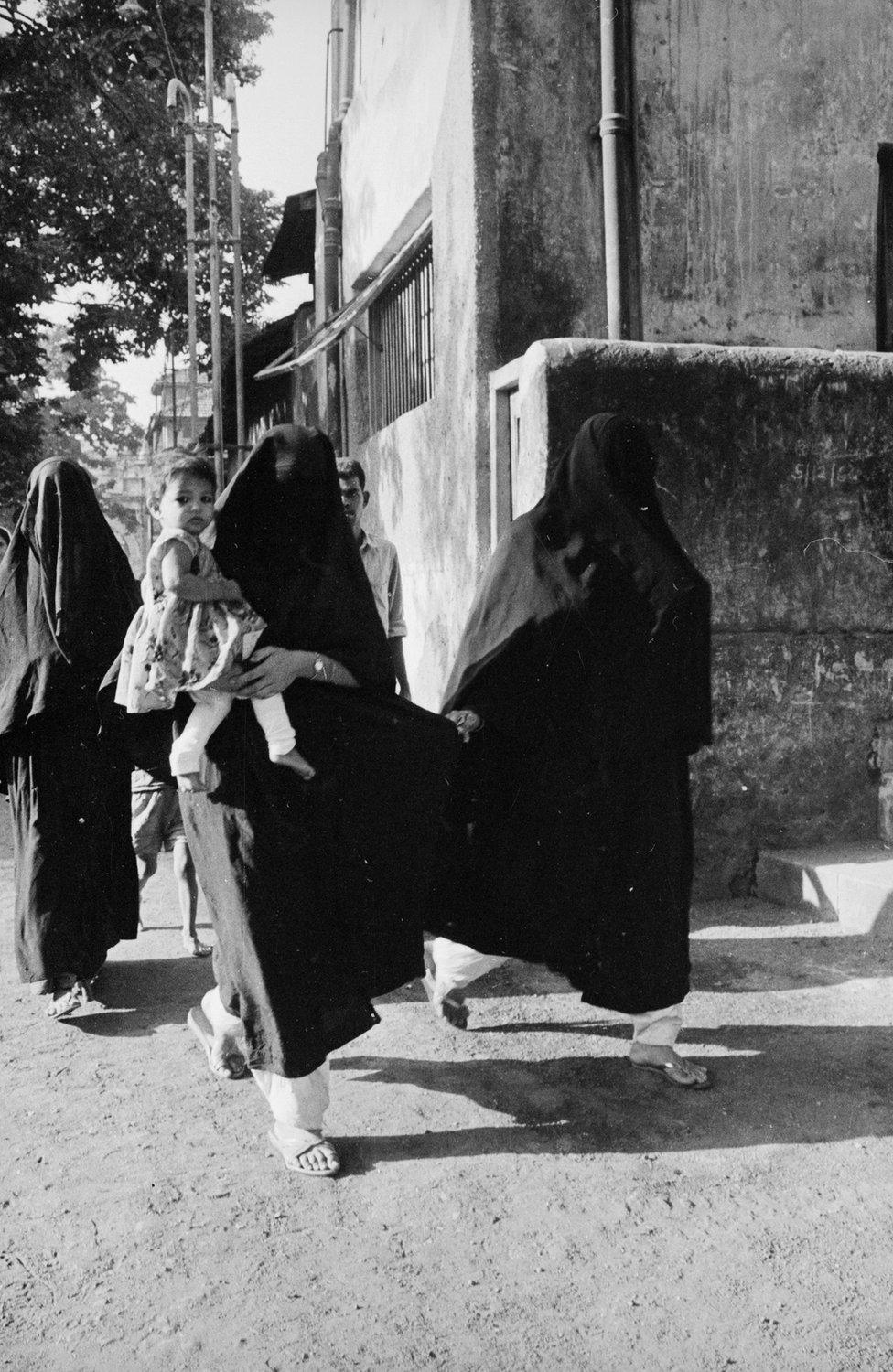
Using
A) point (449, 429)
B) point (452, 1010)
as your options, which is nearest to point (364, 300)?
point (449, 429)

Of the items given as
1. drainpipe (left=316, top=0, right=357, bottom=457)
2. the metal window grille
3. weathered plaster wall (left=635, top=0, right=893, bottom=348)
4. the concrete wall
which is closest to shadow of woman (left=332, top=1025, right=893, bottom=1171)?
the concrete wall

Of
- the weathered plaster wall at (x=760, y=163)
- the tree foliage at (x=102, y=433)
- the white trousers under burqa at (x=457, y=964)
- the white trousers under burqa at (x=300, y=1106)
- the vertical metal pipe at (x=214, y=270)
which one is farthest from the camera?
the tree foliage at (x=102, y=433)

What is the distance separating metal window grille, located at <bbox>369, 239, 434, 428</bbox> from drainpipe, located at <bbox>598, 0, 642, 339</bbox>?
170 centimetres

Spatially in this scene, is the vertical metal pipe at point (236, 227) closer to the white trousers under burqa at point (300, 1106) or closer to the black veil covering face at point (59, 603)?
the black veil covering face at point (59, 603)

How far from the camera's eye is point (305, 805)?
10.0 ft

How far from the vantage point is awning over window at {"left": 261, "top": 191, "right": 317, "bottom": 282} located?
10953 millimetres

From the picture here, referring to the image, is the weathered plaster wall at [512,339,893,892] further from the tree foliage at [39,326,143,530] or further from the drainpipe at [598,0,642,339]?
the tree foliage at [39,326,143,530]

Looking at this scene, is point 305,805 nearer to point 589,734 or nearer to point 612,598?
point 589,734

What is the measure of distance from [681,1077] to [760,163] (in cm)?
440

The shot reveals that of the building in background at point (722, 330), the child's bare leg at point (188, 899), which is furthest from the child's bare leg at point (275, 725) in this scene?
the building in background at point (722, 330)

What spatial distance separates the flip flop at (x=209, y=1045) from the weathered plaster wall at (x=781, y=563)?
2485 mm

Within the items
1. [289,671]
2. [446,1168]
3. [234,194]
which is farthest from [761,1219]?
[234,194]

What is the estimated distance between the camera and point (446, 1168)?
296 centimetres

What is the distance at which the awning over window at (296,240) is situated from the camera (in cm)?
1095
